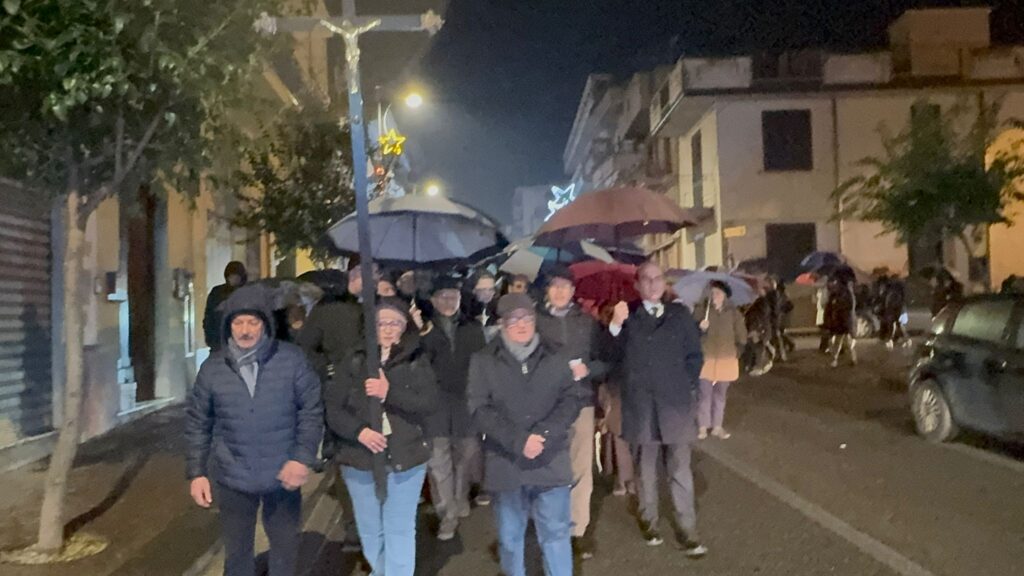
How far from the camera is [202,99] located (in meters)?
7.08

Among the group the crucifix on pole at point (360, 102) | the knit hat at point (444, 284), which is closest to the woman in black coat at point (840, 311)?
the knit hat at point (444, 284)

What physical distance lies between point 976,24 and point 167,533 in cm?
3324

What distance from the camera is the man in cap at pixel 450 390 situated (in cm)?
779

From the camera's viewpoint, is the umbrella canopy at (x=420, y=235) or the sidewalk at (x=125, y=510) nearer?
the sidewalk at (x=125, y=510)

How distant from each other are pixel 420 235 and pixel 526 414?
3.52 meters

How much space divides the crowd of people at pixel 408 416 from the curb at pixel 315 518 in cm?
155

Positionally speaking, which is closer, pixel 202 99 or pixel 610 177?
pixel 202 99

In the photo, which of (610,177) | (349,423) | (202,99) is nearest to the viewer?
(349,423)

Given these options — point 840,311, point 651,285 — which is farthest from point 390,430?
point 840,311

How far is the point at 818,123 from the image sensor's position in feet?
108

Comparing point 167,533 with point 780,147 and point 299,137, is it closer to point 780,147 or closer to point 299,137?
point 299,137

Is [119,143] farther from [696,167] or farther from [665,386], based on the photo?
[696,167]

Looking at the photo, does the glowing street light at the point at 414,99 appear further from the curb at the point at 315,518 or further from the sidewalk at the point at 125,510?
the curb at the point at 315,518

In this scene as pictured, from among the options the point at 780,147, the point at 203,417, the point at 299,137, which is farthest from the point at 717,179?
the point at 203,417
